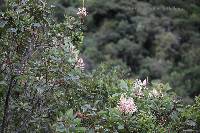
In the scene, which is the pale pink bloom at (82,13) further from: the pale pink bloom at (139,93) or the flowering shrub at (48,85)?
the pale pink bloom at (139,93)

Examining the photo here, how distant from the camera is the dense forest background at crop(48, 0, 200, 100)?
21.4 m

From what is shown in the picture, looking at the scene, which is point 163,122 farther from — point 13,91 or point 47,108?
point 13,91

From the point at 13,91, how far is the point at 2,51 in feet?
1.06

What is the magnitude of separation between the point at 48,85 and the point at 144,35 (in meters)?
21.2

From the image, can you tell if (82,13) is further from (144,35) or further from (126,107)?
(144,35)

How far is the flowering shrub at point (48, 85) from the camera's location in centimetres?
266

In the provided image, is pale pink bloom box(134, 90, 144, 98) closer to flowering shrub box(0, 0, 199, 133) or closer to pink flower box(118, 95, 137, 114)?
flowering shrub box(0, 0, 199, 133)

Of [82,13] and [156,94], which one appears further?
[82,13]

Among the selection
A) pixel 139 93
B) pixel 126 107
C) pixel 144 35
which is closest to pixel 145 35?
pixel 144 35

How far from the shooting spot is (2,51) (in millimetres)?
2979

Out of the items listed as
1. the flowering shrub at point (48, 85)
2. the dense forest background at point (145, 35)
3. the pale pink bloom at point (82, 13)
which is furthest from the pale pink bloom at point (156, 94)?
the dense forest background at point (145, 35)

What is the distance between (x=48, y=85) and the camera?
2.86 m

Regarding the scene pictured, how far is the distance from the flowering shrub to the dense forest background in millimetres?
16961

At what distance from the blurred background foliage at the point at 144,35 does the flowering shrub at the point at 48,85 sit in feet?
55.6
